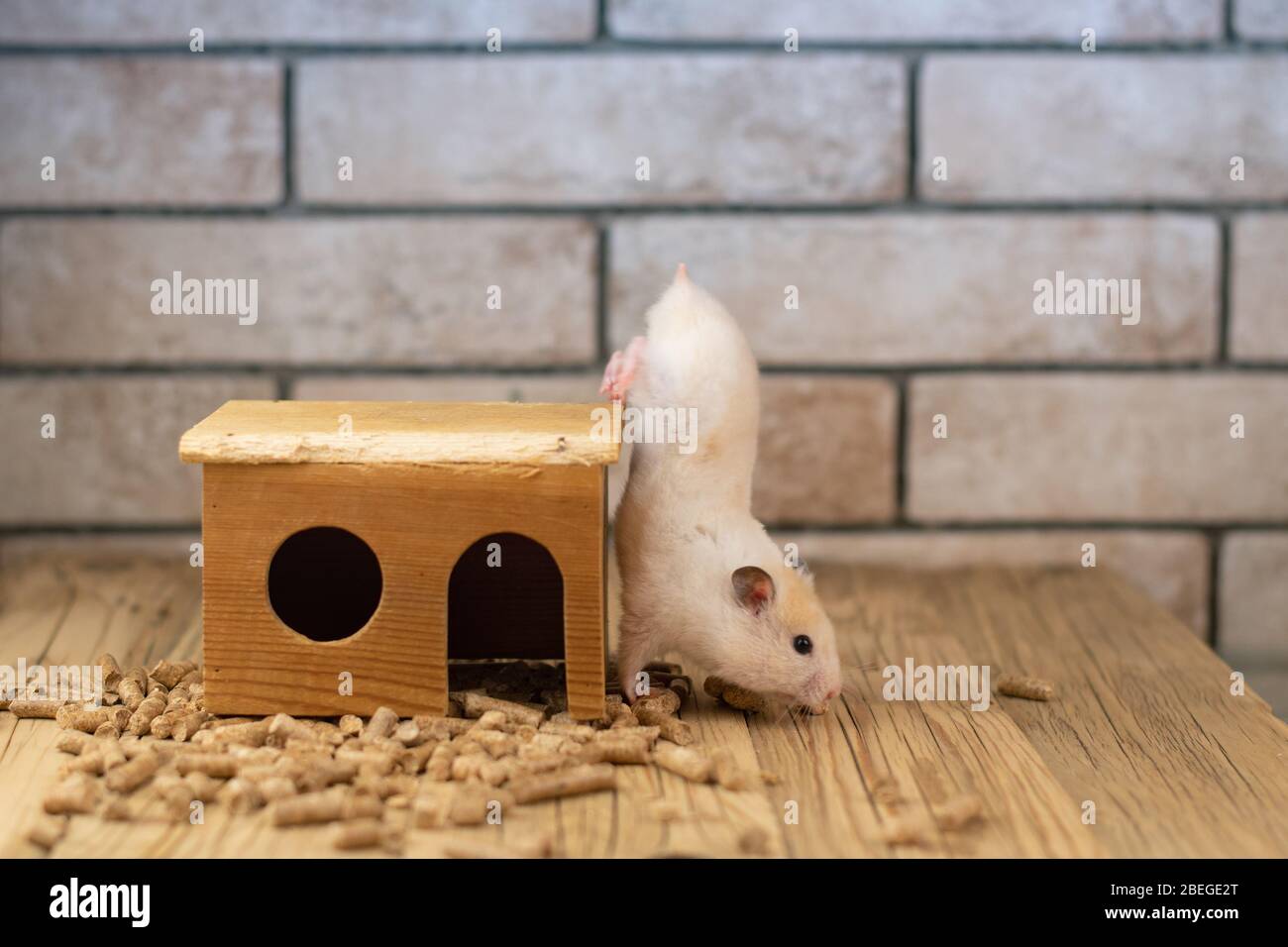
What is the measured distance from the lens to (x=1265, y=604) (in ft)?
9.00

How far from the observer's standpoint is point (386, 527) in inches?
67.7

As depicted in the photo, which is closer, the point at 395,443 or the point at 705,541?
the point at 395,443

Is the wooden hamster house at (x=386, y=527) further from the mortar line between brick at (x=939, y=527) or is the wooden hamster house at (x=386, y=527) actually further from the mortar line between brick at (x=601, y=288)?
the mortar line between brick at (x=939, y=527)

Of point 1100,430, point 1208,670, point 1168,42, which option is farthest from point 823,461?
point 1168,42

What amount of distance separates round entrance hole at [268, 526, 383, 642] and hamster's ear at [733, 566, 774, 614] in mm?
536

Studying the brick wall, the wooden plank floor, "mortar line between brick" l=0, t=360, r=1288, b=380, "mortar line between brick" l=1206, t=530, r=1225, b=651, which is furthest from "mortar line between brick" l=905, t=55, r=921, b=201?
"mortar line between brick" l=1206, t=530, r=1225, b=651

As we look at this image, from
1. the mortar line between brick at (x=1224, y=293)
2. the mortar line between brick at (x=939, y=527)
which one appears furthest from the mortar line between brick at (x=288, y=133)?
the mortar line between brick at (x=1224, y=293)

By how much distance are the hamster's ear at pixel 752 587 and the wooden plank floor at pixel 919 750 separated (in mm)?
165

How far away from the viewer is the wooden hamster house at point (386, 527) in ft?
5.60

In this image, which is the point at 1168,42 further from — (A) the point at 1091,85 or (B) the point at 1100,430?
(B) the point at 1100,430

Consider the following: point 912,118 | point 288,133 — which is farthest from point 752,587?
point 288,133

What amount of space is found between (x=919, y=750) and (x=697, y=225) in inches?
47.6

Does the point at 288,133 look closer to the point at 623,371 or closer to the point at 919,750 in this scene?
the point at 623,371

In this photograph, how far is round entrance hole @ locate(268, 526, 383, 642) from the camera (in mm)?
1977
